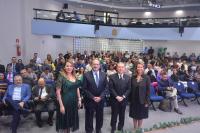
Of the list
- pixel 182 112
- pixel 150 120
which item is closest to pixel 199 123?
pixel 150 120

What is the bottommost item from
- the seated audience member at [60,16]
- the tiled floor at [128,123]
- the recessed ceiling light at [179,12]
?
the tiled floor at [128,123]

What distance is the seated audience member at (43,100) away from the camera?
661 centimetres

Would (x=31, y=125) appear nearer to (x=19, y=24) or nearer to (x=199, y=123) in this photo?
(x=199, y=123)

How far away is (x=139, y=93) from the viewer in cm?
593

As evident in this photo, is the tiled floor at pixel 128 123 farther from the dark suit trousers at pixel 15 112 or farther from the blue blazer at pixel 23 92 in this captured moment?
the blue blazer at pixel 23 92

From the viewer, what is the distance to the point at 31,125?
264 inches

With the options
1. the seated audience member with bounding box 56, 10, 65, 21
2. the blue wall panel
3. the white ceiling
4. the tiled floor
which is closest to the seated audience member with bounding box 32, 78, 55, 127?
the tiled floor

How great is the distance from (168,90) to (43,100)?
4.17m

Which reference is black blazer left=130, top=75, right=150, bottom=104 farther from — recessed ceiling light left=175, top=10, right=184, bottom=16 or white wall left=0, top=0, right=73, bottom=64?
recessed ceiling light left=175, top=10, right=184, bottom=16

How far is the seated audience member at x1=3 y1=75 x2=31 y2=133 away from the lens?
20.0 feet

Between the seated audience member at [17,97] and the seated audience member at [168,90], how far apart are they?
453cm

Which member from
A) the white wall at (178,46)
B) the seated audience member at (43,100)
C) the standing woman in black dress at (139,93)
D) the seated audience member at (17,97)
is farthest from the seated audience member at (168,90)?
the white wall at (178,46)

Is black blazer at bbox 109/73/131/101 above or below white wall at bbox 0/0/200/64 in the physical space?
below

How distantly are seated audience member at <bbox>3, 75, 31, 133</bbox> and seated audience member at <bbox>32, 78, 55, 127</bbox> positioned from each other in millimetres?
316
